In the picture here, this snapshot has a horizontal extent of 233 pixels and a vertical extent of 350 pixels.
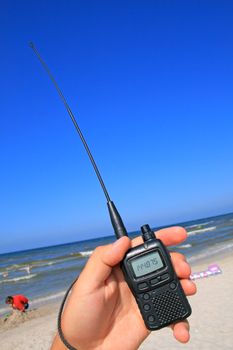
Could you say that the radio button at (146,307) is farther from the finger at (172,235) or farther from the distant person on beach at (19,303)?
the distant person on beach at (19,303)

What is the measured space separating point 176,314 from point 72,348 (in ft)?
1.86

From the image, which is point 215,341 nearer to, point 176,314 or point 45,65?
point 176,314

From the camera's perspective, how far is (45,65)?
2.54m

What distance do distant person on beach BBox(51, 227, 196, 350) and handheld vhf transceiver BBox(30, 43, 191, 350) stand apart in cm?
4

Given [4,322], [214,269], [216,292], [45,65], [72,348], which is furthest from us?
[214,269]

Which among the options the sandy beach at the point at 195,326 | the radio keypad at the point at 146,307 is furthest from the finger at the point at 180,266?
the sandy beach at the point at 195,326

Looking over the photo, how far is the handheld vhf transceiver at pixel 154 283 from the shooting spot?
1938mm

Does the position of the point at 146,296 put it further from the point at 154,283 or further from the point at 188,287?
the point at 188,287

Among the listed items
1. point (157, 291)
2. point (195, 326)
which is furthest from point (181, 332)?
point (195, 326)

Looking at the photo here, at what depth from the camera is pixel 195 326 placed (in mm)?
7352

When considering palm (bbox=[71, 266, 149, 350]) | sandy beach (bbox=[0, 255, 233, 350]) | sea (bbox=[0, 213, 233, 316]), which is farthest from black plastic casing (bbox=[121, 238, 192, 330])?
sea (bbox=[0, 213, 233, 316])

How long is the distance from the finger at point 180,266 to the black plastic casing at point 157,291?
27 mm

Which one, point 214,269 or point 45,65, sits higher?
point 45,65

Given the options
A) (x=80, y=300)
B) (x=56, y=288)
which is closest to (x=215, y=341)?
(x=80, y=300)
